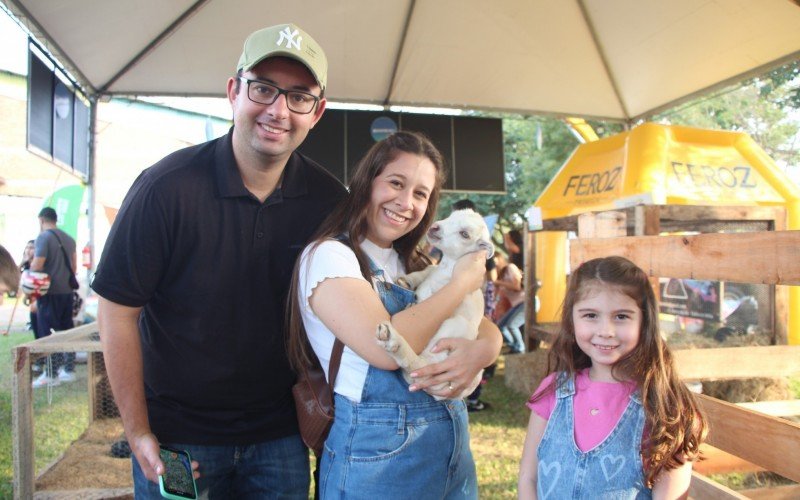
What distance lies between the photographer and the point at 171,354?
1.63 m

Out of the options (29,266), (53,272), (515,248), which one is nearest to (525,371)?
(515,248)

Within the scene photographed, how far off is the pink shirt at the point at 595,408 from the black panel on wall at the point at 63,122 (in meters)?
5.36

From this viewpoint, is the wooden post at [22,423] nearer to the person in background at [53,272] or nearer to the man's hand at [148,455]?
the man's hand at [148,455]

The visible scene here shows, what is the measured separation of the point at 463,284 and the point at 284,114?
0.70 m

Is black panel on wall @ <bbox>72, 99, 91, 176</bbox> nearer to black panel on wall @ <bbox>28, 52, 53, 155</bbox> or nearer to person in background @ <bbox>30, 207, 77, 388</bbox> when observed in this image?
black panel on wall @ <bbox>28, 52, 53, 155</bbox>

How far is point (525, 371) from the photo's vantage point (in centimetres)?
623

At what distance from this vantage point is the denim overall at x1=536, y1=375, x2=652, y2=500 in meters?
1.49

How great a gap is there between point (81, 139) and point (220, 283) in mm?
5450

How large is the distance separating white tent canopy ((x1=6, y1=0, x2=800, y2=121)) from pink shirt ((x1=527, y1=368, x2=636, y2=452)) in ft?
14.3

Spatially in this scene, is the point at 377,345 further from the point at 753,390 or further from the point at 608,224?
the point at 753,390

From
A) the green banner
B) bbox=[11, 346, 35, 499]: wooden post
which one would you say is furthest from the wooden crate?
the green banner

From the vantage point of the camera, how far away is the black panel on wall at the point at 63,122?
523cm

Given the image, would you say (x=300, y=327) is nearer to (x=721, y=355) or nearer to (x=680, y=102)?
(x=721, y=355)

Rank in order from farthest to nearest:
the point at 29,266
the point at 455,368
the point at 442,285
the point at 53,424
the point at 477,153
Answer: the point at 477,153 → the point at 29,266 → the point at 53,424 → the point at 442,285 → the point at 455,368
